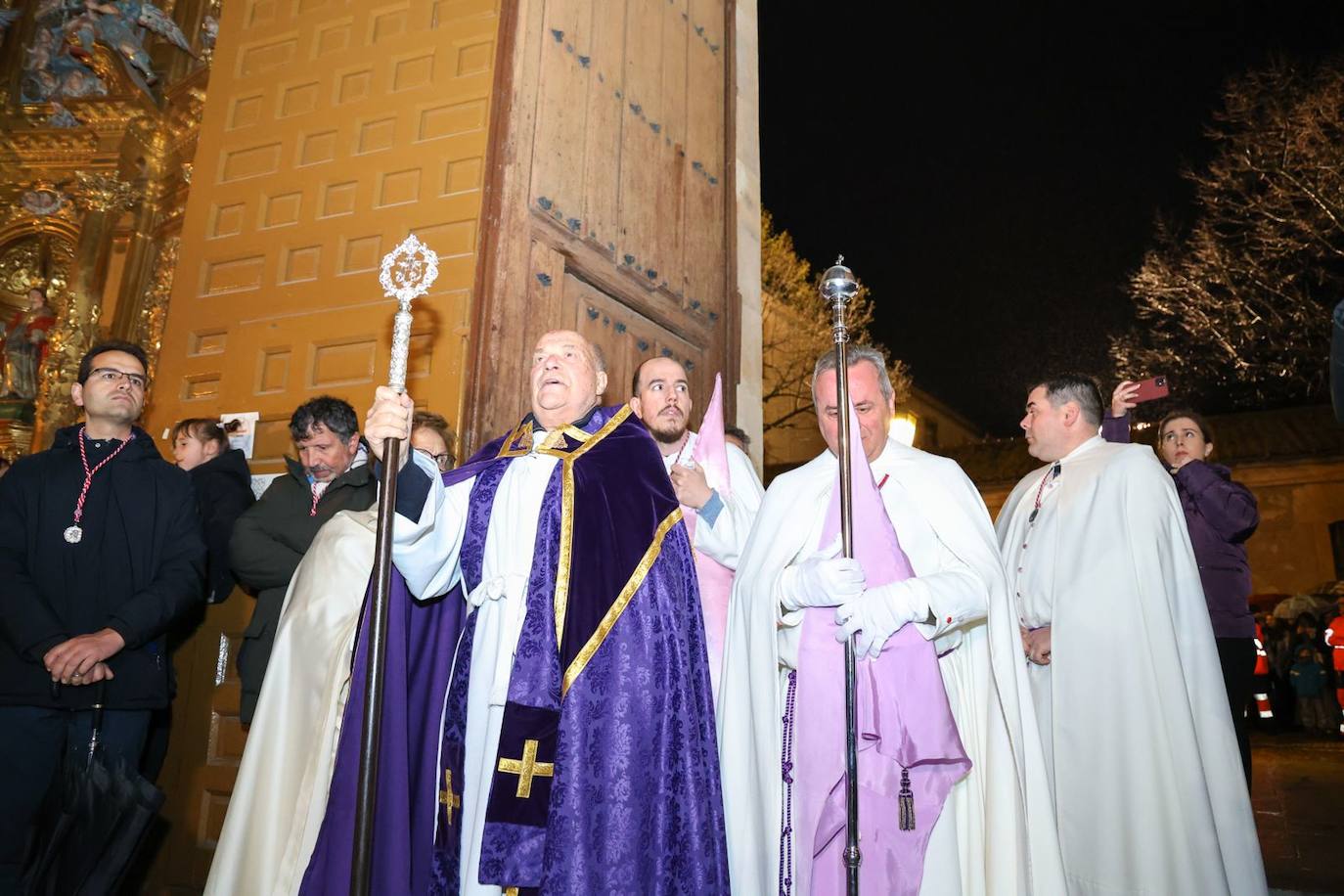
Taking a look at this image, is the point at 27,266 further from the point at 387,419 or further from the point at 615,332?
the point at 387,419

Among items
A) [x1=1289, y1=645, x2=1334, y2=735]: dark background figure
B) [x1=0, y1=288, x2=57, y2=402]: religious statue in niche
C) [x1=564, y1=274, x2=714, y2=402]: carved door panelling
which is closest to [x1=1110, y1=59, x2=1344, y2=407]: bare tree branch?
[x1=1289, y1=645, x2=1334, y2=735]: dark background figure

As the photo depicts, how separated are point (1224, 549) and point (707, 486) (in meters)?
2.95

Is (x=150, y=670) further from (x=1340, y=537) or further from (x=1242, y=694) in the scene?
(x=1340, y=537)

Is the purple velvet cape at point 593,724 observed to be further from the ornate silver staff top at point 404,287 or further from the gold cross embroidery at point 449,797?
the ornate silver staff top at point 404,287

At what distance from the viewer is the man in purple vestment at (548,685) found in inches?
102

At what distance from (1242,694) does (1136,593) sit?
1388mm

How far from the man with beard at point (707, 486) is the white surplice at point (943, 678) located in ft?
0.78

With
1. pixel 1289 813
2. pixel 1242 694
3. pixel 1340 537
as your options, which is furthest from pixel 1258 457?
pixel 1242 694

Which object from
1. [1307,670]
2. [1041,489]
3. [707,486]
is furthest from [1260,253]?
[707,486]

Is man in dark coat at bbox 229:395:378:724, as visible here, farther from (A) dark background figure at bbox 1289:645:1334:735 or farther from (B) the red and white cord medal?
(A) dark background figure at bbox 1289:645:1334:735

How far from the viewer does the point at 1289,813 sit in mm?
5570

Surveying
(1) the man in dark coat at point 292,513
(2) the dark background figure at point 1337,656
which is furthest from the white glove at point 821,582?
(2) the dark background figure at point 1337,656

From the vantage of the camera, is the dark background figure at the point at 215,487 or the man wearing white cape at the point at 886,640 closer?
the man wearing white cape at the point at 886,640

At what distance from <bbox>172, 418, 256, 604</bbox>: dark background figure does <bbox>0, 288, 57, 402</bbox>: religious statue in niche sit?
773 cm
